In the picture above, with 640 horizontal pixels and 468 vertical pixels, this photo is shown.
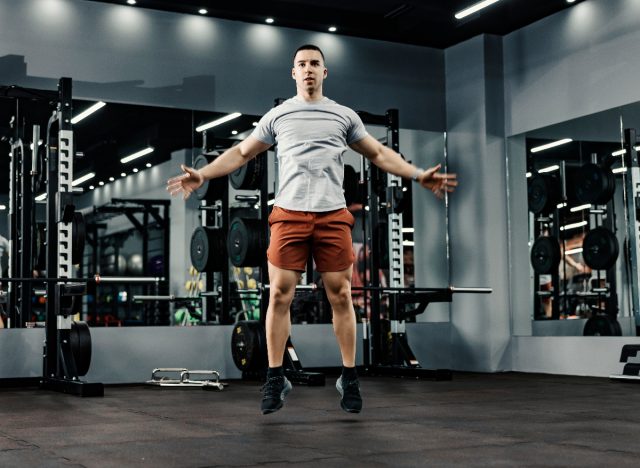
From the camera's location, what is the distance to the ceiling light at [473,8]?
228 inches

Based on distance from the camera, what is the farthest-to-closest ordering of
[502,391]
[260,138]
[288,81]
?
[288,81], [502,391], [260,138]

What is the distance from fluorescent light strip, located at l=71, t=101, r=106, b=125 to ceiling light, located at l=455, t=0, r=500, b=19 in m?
2.59

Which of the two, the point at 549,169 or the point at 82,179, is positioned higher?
the point at 549,169

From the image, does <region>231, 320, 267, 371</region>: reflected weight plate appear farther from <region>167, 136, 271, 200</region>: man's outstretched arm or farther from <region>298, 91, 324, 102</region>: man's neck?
<region>298, 91, 324, 102</region>: man's neck

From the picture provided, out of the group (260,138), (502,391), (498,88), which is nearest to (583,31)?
(498,88)

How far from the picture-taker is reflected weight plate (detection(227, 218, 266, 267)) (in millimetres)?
5738

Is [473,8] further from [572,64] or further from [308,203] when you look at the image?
[308,203]

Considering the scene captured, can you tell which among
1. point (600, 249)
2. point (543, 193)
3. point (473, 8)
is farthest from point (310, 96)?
point (543, 193)

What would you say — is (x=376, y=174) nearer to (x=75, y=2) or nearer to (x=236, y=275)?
(x=236, y=275)

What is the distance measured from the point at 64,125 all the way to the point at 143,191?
0.97 metres

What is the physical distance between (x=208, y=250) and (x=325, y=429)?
320 centimetres

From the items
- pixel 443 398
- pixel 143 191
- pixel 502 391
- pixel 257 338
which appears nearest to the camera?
pixel 443 398

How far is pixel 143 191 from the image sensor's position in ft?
19.7

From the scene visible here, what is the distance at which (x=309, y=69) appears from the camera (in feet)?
10.6
